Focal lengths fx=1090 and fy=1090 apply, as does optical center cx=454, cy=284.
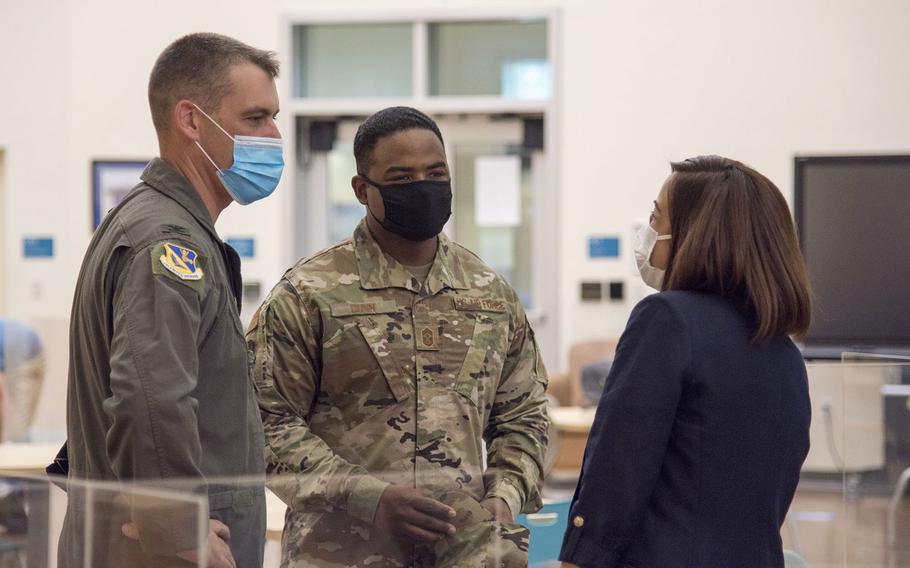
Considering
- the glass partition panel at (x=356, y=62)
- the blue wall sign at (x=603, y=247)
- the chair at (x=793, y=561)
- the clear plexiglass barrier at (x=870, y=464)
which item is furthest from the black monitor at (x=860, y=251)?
the chair at (x=793, y=561)

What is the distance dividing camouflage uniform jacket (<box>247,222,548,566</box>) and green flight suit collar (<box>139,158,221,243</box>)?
25cm

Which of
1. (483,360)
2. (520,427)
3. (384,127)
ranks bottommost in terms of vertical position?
(520,427)

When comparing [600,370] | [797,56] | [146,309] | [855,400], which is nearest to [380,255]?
[146,309]

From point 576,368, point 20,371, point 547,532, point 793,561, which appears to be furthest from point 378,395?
point 576,368

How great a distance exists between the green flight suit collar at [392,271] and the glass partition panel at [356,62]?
5.42 metres

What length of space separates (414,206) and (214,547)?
74 centimetres

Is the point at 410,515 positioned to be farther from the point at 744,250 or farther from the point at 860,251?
the point at 860,251

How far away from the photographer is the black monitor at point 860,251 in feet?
21.4

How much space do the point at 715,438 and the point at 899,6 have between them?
20.1 ft

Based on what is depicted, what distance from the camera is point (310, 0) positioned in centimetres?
729

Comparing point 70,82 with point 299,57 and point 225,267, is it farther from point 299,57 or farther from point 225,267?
point 225,267

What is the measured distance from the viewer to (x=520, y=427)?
1968 mm

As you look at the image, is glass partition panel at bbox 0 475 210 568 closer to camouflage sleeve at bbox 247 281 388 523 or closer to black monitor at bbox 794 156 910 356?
camouflage sleeve at bbox 247 281 388 523

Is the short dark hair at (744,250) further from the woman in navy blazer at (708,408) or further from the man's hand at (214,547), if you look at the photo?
the man's hand at (214,547)
